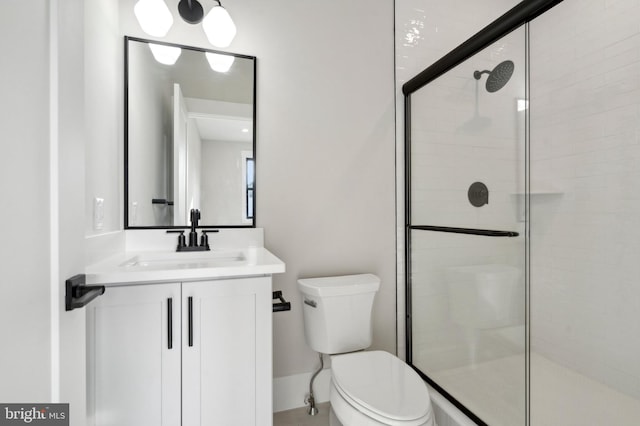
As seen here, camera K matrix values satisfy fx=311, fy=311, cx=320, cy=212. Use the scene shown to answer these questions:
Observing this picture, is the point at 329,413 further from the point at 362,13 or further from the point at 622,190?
the point at 362,13

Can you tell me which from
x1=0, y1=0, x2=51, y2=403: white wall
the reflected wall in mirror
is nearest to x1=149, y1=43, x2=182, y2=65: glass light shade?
the reflected wall in mirror

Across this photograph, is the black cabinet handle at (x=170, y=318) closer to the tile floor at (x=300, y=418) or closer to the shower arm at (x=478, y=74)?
the tile floor at (x=300, y=418)

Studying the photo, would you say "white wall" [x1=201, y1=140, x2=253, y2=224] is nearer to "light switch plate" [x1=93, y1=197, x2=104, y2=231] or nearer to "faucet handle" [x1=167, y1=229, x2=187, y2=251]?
"faucet handle" [x1=167, y1=229, x2=187, y2=251]

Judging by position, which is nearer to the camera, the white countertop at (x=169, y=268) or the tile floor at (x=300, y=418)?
the white countertop at (x=169, y=268)

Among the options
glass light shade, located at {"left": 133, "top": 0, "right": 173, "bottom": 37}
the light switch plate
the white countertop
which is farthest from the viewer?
glass light shade, located at {"left": 133, "top": 0, "right": 173, "bottom": 37}

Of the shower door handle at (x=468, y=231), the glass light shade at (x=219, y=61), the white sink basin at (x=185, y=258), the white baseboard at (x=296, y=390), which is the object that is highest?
the glass light shade at (x=219, y=61)

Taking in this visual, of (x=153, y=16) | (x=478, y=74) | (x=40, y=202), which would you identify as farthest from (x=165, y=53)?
(x=478, y=74)

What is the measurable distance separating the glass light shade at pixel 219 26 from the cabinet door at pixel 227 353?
1198mm

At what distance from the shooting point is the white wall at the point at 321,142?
169cm

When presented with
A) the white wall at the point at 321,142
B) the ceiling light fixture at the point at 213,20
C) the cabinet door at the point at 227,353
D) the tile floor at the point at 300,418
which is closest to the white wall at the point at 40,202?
the cabinet door at the point at 227,353

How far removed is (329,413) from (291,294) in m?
0.66

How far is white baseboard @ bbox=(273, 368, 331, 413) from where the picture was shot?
5.50 ft

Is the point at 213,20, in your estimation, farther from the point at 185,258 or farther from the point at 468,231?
the point at 468,231

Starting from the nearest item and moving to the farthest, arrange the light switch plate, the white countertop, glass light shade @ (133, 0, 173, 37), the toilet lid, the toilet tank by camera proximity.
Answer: the white countertop
the toilet lid
the light switch plate
glass light shade @ (133, 0, 173, 37)
the toilet tank
